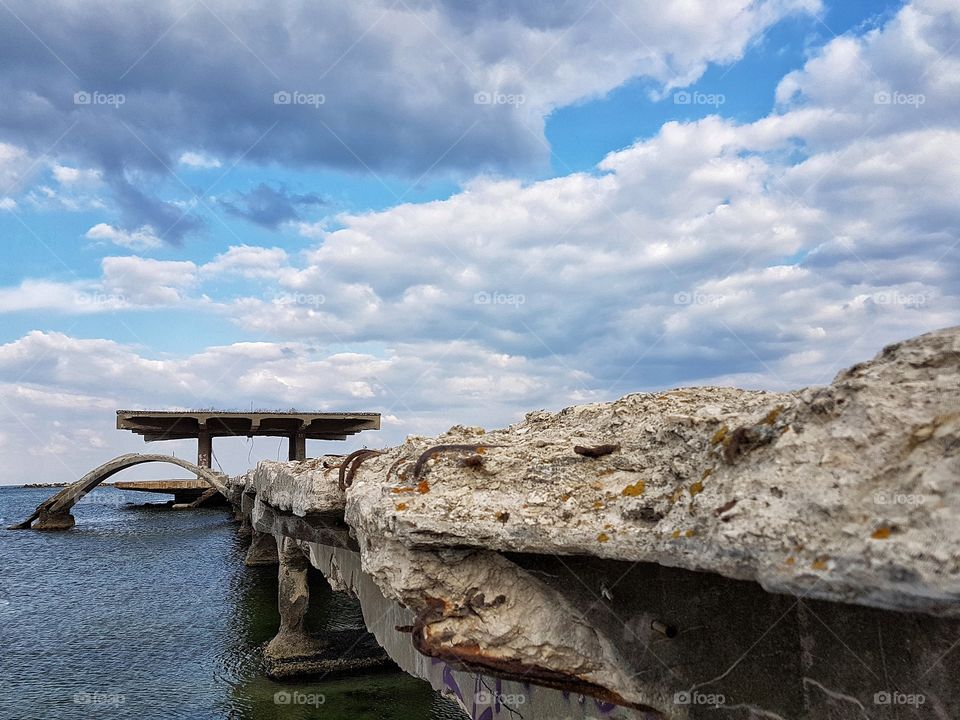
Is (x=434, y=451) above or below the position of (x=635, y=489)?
above

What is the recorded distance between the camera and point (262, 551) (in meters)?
19.3

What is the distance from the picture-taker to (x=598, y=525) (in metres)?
2.74

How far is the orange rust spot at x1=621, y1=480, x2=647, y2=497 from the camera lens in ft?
9.04

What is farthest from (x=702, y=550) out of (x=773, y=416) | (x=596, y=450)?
(x=596, y=450)

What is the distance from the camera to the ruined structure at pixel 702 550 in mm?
1943

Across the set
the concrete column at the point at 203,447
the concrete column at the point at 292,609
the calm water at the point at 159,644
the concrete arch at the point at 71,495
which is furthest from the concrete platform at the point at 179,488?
the concrete column at the point at 292,609

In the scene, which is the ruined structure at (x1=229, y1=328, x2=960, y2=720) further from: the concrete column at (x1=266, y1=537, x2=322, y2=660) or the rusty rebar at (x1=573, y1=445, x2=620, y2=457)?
the concrete column at (x1=266, y1=537, x2=322, y2=660)

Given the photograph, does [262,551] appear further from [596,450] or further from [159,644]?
[596,450]

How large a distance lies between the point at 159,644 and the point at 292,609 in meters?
2.47

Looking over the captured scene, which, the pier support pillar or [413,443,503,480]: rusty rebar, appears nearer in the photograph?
[413,443,503,480]: rusty rebar

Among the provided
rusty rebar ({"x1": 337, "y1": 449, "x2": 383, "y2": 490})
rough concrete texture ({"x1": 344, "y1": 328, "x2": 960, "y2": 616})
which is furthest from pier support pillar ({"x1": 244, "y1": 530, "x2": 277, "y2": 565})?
rough concrete texture ({"x1": 344, "y1": 328, "x2": 960, "y2": 616})

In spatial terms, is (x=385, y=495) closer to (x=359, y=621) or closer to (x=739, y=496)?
(x=739, y=496)

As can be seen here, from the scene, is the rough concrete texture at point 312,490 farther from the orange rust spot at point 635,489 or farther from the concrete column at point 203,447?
the concrete column at point 203,447

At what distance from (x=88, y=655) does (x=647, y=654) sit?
1082 centimetres
